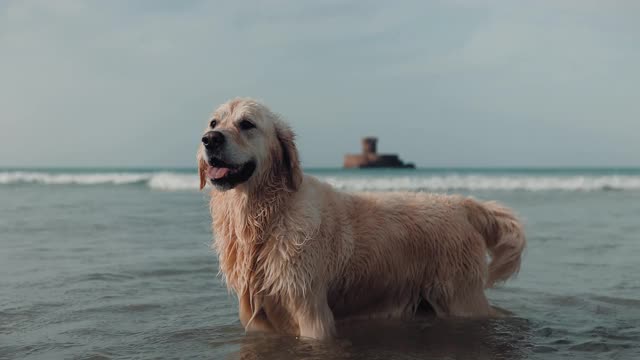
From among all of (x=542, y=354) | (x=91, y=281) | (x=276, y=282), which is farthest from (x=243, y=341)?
(x=91, y=281)

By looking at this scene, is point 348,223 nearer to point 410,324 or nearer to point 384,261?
point 384,261

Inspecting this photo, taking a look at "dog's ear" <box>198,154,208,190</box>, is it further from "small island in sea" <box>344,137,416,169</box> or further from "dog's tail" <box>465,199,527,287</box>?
"small island in sea" <box>344,137,416,169</box>

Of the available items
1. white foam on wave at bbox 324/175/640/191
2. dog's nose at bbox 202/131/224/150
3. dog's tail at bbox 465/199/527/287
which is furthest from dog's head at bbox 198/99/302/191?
white foam on wave at bbox 324/175/640/191

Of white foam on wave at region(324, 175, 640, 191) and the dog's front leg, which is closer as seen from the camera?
the dog's front leg

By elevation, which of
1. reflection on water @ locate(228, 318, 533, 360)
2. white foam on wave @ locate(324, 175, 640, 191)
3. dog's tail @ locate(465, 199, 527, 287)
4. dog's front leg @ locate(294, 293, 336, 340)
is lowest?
white foam on wave @ locate(324, 175, 640, 191)

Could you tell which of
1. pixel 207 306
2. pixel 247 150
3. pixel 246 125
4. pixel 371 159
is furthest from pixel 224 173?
pixel 371 159

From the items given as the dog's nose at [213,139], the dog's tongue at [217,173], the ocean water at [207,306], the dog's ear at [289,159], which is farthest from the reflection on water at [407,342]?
the dog's nose at [213,139]

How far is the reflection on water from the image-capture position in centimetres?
439

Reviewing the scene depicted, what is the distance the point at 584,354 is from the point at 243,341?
2.44 meters

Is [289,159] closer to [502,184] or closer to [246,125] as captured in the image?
[246,125]

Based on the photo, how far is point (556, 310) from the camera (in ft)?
19.3

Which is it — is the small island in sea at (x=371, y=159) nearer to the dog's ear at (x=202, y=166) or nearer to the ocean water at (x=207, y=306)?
the ocean water at (x=207, y=306)

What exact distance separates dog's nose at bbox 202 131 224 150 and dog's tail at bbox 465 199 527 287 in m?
2.31

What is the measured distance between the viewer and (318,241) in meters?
4.53
